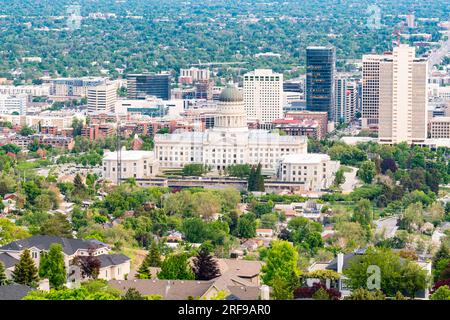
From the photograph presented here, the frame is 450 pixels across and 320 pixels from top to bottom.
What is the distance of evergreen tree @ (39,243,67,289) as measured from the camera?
13.0 metres

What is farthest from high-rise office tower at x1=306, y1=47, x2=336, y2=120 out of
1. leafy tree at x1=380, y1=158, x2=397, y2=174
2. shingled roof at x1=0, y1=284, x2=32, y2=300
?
shingled roof at x1=0, y1=284, x2=32, y2=300

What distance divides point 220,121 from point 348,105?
12.1 meters

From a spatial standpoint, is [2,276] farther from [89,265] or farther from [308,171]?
[308,171]

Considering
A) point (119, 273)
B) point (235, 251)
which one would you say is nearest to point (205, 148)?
point (235, 251)

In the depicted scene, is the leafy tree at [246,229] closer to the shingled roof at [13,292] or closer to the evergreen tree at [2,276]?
the evergreen tree at [2,276]

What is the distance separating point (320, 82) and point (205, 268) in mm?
30643

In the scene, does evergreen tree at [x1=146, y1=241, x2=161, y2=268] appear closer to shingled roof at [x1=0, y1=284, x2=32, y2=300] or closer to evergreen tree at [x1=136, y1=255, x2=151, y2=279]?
evergreen tree at [x1=136, y1=255, x2=151, y2=279]

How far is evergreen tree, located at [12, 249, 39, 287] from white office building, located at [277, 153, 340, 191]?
16.3 meters

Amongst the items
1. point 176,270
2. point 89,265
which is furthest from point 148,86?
point 176,270

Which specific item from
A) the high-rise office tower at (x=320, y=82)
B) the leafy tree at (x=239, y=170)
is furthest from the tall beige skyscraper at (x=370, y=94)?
the leafy tree at (x=239, y=170)

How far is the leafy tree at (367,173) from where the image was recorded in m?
29.0

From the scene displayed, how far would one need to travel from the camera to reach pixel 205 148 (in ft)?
104

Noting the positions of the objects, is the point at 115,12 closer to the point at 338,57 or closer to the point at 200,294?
the point at 338,57

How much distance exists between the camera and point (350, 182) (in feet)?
95.8
